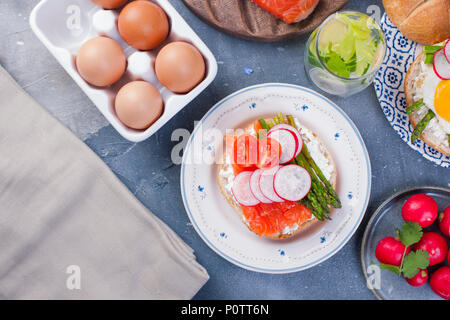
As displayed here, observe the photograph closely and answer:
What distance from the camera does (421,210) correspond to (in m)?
1.20

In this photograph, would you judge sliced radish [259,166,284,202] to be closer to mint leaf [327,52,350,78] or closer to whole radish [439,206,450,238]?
mint leaf [327,52,350,78]

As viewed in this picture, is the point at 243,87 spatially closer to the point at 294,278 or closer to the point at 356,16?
the point at 356,16

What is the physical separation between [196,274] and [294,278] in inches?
13.1

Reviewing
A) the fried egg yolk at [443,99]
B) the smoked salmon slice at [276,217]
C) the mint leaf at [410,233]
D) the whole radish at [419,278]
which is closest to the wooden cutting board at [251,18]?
the fried egg yolk at [443,99]

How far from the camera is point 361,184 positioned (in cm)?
122

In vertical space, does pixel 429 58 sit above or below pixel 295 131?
above

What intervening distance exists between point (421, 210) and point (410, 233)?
3.1 inches

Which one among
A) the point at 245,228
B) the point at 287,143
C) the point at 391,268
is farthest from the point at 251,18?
the point at 391,268

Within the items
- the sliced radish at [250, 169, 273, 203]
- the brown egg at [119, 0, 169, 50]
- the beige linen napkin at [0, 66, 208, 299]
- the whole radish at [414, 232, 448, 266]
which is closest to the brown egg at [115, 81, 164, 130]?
the brown egg at [119, 0, 169, 50]

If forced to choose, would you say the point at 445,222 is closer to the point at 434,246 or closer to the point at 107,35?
the point at 434,246

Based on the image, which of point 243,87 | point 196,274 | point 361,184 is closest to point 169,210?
point 196,274

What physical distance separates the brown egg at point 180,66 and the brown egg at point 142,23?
5cm

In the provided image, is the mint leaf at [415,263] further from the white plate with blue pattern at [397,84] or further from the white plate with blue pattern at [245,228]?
the white plate with blue pattern at [397,84]

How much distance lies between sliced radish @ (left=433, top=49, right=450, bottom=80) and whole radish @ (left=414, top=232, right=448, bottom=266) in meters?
0.50
